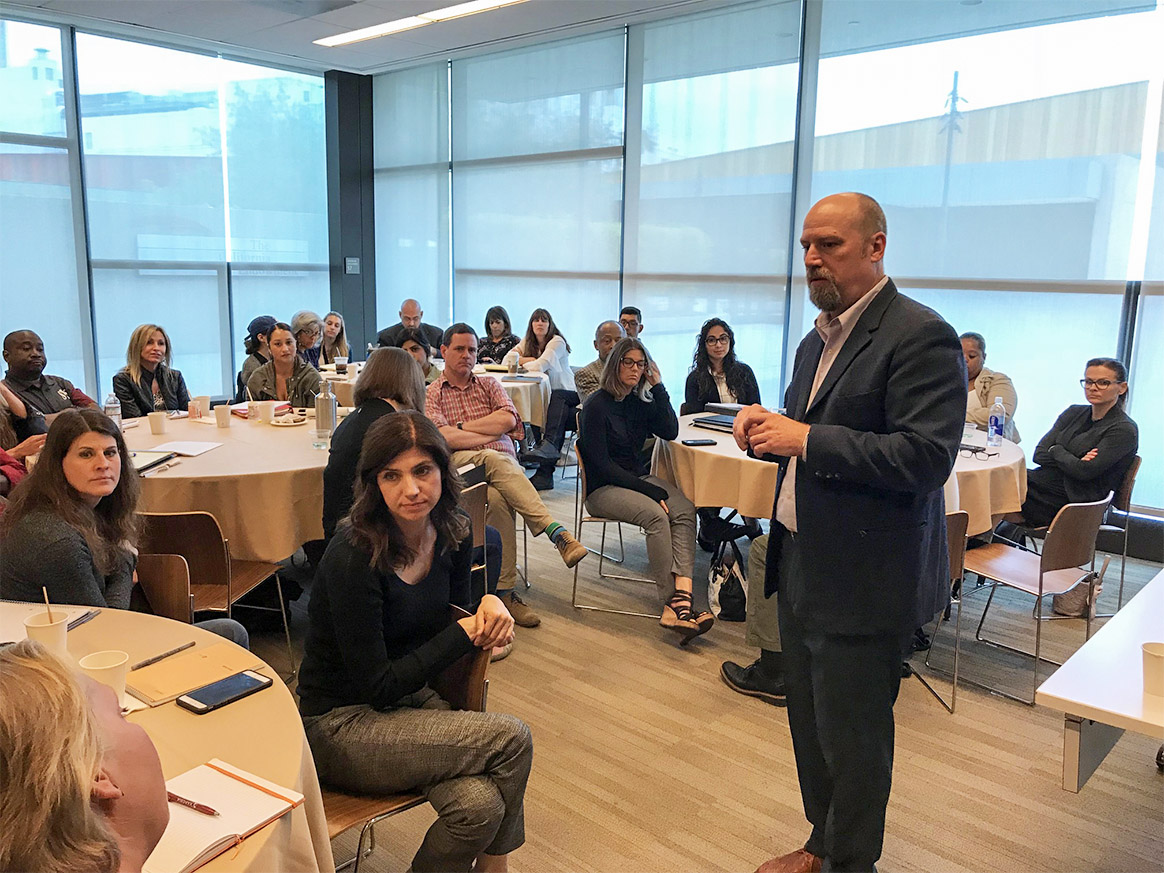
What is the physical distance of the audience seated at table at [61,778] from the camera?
85 cm

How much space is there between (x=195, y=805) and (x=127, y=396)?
14.5ft

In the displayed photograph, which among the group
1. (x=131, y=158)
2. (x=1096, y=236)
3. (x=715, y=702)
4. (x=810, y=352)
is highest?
(x=131, y=158)

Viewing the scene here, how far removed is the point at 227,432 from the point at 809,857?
338 cm

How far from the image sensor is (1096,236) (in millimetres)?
5547

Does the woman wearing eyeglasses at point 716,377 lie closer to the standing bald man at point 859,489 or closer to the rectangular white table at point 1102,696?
the standing bald man at point 859,489

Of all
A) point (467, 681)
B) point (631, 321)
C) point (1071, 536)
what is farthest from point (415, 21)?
point (467, 681)

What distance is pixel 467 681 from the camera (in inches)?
82.5

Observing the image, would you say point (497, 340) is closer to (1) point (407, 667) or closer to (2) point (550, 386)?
(2) point (550, 386)

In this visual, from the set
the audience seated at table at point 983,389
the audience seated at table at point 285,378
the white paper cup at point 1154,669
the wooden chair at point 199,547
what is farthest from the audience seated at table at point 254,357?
the white paper cup at point 1154,669

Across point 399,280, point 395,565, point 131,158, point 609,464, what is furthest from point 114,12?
point 395,565

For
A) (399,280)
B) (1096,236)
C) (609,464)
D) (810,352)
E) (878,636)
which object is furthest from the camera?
(399,280)

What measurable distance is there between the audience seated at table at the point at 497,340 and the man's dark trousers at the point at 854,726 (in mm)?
6015

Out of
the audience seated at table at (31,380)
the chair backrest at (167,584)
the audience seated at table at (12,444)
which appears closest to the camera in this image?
the chair backrest at (167,584)

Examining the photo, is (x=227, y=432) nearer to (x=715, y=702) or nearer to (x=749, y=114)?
(x=715, y=702)
